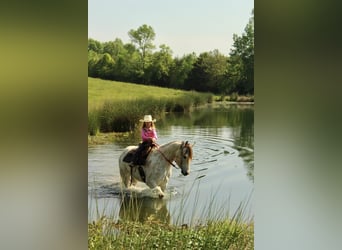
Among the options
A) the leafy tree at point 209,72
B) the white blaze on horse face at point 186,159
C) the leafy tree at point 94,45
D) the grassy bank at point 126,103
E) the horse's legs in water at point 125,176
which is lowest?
the horse's legs in water at point 125,176

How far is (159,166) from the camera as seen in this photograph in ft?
5.65

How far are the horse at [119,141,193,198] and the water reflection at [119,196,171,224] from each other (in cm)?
4

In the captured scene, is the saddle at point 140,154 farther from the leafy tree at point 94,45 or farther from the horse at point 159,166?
the leafy tree at point 94,45

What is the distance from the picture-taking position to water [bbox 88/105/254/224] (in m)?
1.68

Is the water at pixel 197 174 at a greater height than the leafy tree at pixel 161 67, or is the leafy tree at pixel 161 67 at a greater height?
the leafy tree at pixel 161 67

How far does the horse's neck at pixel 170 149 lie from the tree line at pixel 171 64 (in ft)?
0.75

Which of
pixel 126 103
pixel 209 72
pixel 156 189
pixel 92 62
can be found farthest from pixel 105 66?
pixel 156 189

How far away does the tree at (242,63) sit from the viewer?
1665 mm

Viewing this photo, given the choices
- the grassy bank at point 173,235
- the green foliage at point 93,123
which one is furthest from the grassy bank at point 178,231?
the green foliage at point 93,123
